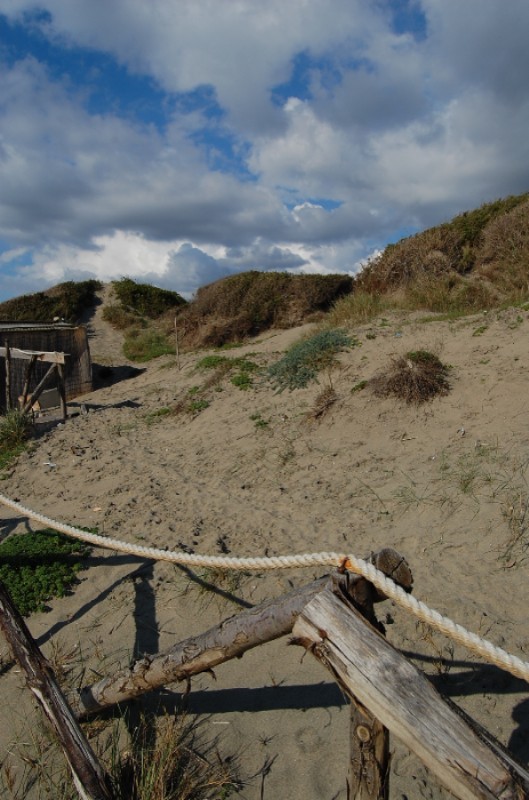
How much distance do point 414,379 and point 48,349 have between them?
12.3m

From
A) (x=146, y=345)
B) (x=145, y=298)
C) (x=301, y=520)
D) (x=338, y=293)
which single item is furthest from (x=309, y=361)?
(x=145, y=298)


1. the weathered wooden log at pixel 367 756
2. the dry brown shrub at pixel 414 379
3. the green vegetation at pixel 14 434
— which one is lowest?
the weathered wooden log at pixel 367 756

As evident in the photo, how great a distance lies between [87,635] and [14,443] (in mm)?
6469

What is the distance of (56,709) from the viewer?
269 centimetres

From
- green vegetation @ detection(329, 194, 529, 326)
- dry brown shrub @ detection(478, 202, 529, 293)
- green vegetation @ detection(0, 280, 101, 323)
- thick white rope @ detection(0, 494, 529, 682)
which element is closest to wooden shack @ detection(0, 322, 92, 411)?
green vegetation @ detection(0, 280, 101, 323)

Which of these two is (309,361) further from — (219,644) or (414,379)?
(219,644)

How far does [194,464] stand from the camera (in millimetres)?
8391

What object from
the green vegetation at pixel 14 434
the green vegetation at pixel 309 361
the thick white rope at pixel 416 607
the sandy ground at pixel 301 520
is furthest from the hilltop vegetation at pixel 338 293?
the thick white rope at pixel 416 607

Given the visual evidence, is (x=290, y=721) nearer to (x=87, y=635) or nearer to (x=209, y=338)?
(x=87, y=635)

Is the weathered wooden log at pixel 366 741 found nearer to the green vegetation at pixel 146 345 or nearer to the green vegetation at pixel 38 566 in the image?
the green vegetation at pixel 38 566

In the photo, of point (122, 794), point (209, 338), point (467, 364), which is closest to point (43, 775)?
point (122, 794)

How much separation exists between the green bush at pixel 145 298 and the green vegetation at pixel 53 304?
58.8 inches

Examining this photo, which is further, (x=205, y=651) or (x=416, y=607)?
(x=205, y=651)

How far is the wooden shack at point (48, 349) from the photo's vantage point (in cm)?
1557
